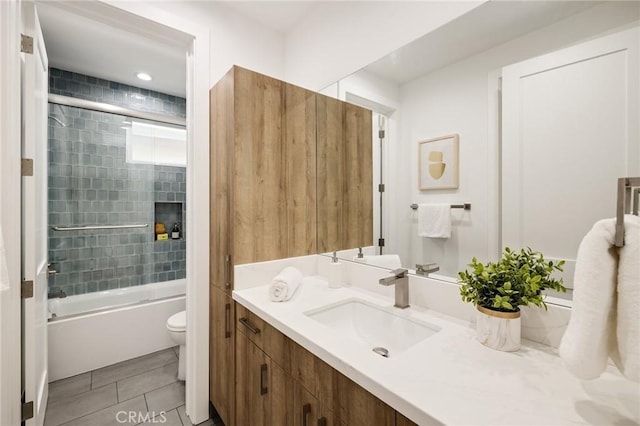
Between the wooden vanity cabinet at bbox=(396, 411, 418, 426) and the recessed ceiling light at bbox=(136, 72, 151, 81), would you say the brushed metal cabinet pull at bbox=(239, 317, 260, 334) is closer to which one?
the wooden vanity cabinet at bbox=(396, 411, 418, 426)

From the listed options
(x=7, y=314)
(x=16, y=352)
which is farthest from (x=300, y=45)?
(x=16, y=352)

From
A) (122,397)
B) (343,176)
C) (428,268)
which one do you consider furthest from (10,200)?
(428,268)

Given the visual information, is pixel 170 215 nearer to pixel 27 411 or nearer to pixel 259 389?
pixel 27 411

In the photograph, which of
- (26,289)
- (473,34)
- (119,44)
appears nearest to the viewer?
(473,34)

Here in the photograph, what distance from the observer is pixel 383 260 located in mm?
1432

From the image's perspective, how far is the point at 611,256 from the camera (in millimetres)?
522

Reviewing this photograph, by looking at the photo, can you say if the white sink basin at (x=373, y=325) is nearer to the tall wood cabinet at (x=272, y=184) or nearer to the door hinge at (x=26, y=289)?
the tall wood cabinet at (x=272, y=184)

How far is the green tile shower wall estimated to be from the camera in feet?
8.41

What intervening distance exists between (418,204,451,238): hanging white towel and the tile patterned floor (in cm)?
163

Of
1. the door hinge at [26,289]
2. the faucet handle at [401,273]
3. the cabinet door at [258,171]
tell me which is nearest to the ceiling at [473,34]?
the cabinet door at [258,171]

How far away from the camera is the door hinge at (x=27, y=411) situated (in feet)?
4.58

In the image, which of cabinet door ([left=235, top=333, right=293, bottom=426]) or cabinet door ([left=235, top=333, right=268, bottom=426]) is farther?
cabinet door ([left=235, top=333, right=268, bottom=426])

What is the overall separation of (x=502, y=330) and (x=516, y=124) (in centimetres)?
68

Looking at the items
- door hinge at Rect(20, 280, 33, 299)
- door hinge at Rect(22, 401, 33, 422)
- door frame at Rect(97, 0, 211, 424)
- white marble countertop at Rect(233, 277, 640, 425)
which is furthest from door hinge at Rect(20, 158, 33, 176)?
white marble countertop at Rect(233, 277, 640, 425)
